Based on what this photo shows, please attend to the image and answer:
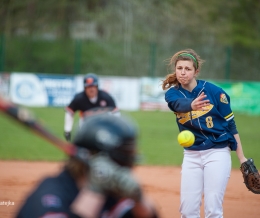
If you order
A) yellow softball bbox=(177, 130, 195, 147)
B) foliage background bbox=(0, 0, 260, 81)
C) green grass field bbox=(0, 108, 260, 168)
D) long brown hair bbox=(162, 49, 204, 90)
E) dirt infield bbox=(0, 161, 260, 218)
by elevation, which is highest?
foliage background bbox=(0, 0, 260, 81)

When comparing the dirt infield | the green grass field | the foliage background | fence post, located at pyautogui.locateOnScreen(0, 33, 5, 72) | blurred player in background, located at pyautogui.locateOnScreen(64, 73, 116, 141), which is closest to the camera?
the dirt infield

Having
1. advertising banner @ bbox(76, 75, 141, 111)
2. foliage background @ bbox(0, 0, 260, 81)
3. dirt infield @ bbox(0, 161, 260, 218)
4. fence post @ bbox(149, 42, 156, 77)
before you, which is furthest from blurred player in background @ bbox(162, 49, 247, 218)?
foliage background @ bbox(0, 0, 260, 81)

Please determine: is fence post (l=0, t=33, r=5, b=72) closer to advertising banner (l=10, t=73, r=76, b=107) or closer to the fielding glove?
advertising banner (l=10, t=73, r=76, b=107)

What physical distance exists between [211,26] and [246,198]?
2765 centimetres

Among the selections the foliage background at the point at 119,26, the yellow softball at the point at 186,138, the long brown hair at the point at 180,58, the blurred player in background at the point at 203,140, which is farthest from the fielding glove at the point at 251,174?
the foliage background at the point at 119,26

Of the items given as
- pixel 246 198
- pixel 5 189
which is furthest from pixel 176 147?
pixel 5 189

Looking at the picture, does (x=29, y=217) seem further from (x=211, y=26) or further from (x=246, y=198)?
(x=211, y=26)

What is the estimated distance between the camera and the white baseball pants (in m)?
5.45

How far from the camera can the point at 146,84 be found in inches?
933

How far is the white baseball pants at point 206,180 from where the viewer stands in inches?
215

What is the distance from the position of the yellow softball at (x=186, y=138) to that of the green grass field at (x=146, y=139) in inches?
176

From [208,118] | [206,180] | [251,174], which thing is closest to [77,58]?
[251,174]

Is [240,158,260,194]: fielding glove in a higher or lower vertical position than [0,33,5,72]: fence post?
lower

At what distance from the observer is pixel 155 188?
31.4ft
